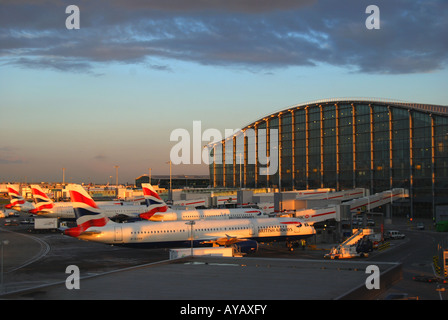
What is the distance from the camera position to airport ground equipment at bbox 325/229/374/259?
5597 cm

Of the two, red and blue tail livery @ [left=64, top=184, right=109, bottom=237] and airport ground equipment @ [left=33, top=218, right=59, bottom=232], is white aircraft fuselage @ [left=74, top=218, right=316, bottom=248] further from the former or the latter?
airport ground equipment @ [left=33, top=218, right=59, bottom=232]

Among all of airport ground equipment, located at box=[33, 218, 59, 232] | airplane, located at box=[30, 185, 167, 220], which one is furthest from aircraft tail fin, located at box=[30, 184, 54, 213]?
airport ground equipment, located at box=[33, 218, 59, 232]

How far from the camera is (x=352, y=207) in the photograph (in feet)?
286

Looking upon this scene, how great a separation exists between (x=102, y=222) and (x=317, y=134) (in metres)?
85.0

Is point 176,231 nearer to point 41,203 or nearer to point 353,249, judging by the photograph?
point 353,249

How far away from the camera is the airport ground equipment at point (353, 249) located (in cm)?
5597

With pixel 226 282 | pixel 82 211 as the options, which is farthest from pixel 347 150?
pixel 226 282

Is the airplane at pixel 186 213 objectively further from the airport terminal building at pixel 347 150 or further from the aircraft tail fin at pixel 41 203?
the aircraft tail fin at pixel 41 203

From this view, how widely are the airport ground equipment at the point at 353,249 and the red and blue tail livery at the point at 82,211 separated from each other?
1056 inches

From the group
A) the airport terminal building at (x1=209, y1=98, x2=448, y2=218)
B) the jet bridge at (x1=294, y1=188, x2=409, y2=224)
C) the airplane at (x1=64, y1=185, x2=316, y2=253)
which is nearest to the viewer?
the airplane at (x1=64, y1=185, x2=316, y2=253)

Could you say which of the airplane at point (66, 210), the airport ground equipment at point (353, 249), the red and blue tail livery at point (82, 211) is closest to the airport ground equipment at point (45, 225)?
the airplane at point (66, 210)
